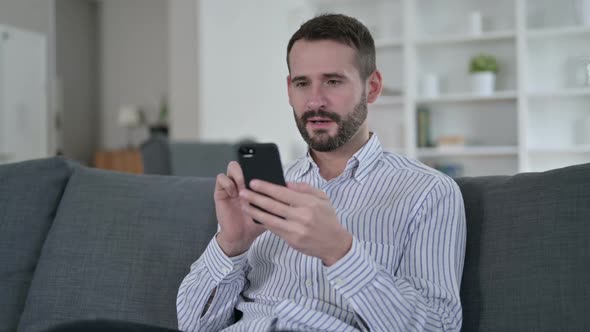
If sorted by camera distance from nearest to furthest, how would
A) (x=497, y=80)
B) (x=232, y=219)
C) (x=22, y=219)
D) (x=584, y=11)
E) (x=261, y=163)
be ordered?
(x=261, y=163)
(x=232, y=219)
(x=22, y=219)
(x=584, y=11)
(x=497, y=80)

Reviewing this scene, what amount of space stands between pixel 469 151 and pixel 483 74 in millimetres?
574

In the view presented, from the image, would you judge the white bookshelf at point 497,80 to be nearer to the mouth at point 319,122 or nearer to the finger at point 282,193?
the mouth at point 319,122

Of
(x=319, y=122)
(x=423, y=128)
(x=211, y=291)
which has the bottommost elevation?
(x=211, y=291)

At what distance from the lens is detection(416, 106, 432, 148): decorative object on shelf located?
190 inches

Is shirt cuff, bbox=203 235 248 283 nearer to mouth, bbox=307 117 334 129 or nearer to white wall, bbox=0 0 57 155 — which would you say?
mouth, bbox=307 117 334 129

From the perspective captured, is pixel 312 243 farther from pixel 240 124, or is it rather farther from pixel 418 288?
pixel 240 124

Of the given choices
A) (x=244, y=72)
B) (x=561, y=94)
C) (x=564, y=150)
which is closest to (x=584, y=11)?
(x=561, y=94)

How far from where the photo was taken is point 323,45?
1.25 m

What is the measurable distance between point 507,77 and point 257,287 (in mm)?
3910

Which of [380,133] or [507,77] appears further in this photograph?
[380,133]

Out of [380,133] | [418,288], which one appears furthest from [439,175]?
[380,133]

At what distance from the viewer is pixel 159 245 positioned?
142 centimetres

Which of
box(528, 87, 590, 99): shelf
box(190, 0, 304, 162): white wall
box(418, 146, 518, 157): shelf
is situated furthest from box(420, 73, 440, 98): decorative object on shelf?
box(190, 0, 304, 162): white wall

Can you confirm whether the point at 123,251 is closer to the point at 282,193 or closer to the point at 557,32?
the point at 282,193
